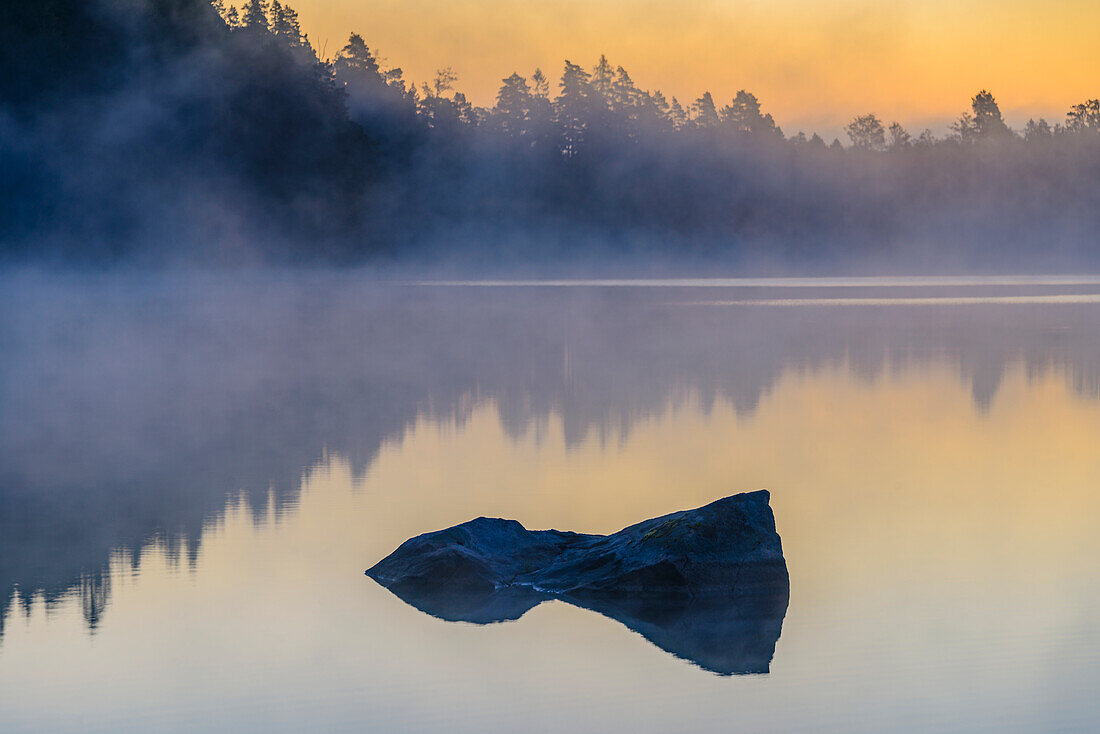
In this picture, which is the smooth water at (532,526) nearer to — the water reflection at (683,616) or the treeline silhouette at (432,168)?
the water reflection at (683,616)

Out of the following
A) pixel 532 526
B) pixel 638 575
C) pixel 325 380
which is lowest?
pixel 325 380

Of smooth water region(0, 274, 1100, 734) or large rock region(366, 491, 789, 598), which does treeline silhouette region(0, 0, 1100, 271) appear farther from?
large rock region(366, 491, 789, 598)

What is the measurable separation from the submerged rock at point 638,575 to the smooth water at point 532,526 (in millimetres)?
201

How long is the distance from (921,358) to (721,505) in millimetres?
18791

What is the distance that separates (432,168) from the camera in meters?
115

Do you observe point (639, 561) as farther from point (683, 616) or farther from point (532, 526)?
point (532, 526)

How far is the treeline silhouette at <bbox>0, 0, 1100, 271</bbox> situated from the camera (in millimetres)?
78438

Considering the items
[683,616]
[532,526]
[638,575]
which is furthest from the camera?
[532,526]

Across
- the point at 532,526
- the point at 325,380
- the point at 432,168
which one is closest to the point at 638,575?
the point at 532,526

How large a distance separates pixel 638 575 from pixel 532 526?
2184 millimetres

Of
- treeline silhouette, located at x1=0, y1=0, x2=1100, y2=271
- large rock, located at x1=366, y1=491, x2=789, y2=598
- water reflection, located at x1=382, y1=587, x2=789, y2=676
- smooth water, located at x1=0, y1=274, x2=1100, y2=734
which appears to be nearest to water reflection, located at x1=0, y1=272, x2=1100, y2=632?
smooth water, located at x1=0, y1=274, x2=1100, y2=734

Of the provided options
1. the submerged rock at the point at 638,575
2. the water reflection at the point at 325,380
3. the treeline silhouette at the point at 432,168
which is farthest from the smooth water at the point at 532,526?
the treeline silhouette at the point at 432,168

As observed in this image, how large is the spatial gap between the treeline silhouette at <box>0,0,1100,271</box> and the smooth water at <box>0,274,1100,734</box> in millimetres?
54721

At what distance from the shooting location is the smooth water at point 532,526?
6.79 m
